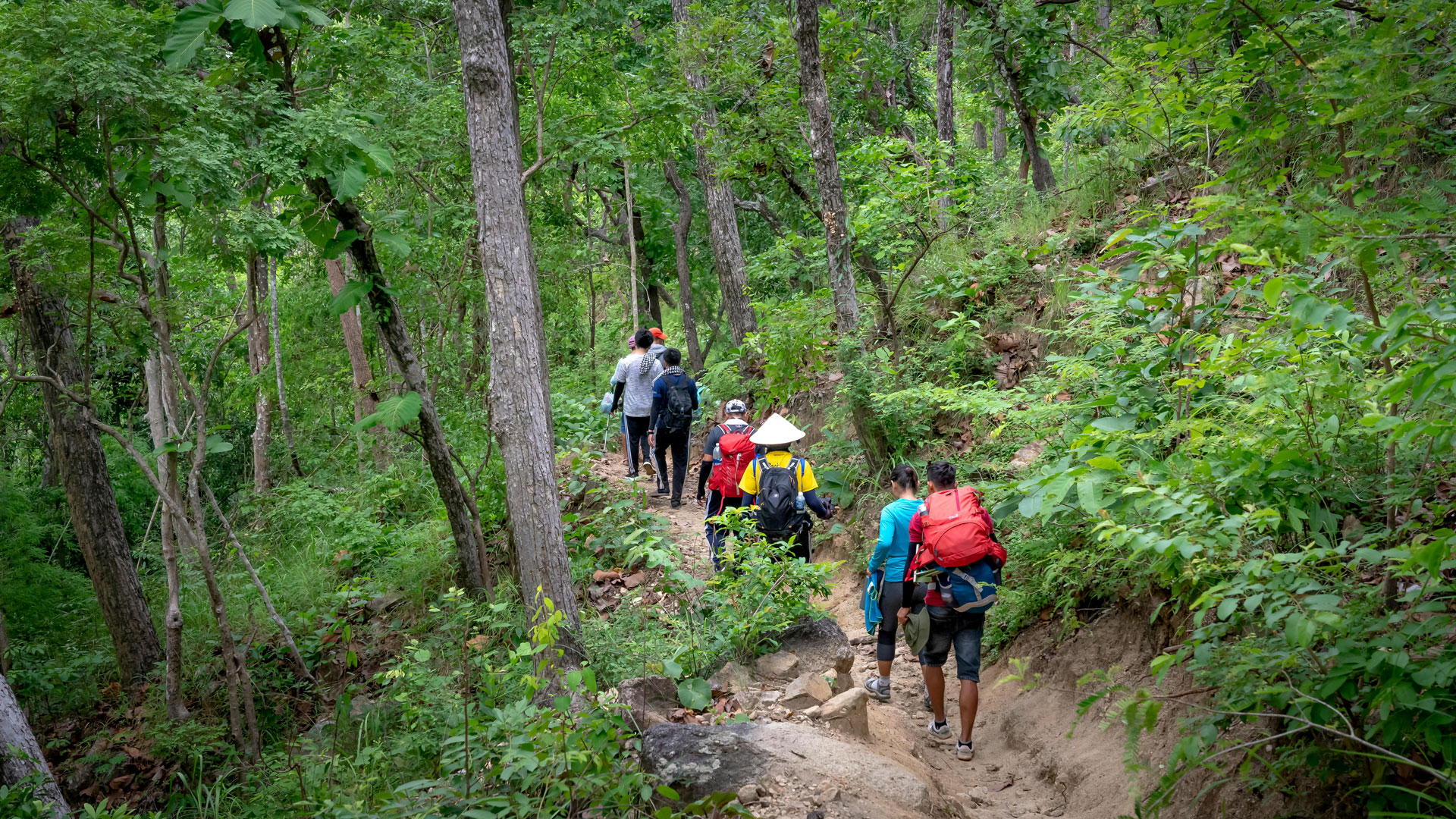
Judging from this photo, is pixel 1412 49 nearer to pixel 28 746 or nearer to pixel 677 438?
pixel 677 438

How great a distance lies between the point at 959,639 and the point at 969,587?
0.48 metres

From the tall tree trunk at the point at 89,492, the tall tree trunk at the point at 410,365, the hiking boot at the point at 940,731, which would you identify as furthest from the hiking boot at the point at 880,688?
the tall tree trunk at the point at 89,492

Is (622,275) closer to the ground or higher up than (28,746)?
higher up

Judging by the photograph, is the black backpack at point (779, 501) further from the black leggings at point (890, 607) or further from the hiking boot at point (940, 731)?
the hiking boot at point (940, 731)

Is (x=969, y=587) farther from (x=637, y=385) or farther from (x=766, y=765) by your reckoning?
(x=637, y=385)

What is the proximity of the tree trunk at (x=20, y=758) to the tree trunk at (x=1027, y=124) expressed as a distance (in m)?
12.3

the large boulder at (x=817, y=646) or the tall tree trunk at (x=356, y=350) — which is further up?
the tall tree trunk at (x=356, y=350)

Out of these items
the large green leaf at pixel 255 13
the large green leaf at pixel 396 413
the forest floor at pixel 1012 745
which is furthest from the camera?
the large green leaf at pixel 396 413

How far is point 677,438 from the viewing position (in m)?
10.7

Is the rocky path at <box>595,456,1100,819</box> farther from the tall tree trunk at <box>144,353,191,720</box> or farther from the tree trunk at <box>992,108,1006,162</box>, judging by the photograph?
the tree trunk at <box>992,108,1006,162</box>

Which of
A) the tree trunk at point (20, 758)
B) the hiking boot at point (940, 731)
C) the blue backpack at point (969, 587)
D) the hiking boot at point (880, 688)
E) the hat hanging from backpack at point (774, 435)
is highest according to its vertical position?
the hat hanging from backpack at point (774, 435)

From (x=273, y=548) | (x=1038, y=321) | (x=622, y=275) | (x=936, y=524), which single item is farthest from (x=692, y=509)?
(x=622, y=275)

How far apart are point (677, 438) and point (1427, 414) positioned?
8.20 metres

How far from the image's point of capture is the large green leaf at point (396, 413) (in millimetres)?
6785
